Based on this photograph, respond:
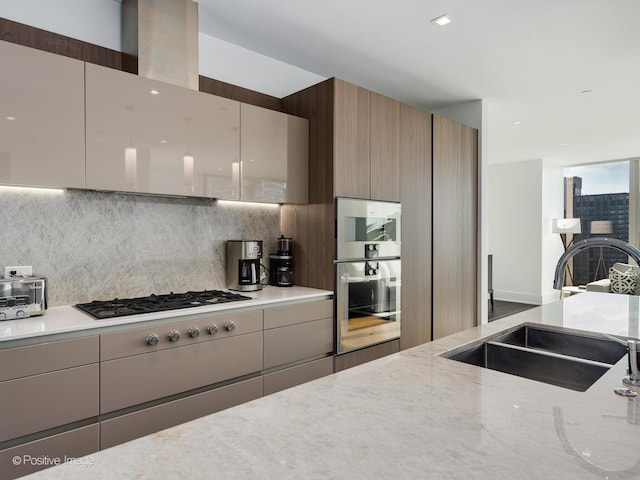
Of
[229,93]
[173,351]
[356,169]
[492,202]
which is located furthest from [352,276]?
[492,202]

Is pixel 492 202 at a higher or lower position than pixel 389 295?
higher

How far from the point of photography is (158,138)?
231 cm

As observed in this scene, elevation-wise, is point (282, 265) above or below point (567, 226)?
below

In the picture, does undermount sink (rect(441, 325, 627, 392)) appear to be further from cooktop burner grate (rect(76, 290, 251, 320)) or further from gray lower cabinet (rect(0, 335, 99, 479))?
gray lower cabinet (rect(0, 335, 99, 479))

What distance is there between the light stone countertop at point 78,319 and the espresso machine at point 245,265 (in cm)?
23

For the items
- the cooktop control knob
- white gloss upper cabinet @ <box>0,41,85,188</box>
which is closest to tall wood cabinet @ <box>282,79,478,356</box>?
the cooktop control knob

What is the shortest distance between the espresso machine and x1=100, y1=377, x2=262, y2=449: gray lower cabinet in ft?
2.23

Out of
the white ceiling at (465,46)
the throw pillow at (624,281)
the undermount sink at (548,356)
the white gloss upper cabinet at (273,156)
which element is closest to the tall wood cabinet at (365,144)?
the white gloss upper cabinet at (273,156)

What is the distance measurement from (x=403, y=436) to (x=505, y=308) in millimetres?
6947

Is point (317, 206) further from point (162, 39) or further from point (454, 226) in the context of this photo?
point (454, 226)

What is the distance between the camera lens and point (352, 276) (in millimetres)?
3012

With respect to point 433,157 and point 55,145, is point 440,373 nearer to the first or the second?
point 55,145

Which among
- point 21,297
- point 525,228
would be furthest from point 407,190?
point 525,228

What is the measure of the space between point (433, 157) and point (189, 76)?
7.59ft
